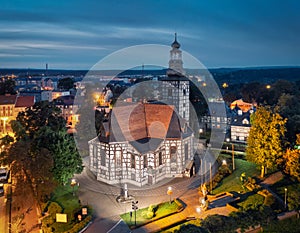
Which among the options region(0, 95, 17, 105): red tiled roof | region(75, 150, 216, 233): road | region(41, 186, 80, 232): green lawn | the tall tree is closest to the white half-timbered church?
region(75, 150, 216, 233): road

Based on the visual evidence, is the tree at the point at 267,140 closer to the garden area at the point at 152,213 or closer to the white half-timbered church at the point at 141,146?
the white half-timbered church at the point at 141,146

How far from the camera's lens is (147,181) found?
91.2 ft

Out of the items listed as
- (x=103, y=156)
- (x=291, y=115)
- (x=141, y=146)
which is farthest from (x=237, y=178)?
(x=291, y=115)

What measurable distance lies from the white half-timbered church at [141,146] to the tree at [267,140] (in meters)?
6.01

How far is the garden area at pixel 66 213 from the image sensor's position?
20.6 metres

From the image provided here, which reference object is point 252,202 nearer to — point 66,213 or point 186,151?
point 186,151

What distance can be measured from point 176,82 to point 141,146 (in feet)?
29.8

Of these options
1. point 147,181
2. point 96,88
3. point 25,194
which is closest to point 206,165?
point 147,181

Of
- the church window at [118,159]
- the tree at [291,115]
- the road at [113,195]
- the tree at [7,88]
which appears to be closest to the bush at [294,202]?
the road at [113,195]

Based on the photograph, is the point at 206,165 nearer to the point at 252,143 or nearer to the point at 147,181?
the point at 252,143

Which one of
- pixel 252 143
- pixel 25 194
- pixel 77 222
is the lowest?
pixel 77 222

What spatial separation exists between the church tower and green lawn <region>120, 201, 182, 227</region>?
12806 millimetres

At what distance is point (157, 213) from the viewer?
22.4 metres

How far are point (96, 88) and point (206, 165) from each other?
45.7 meters
